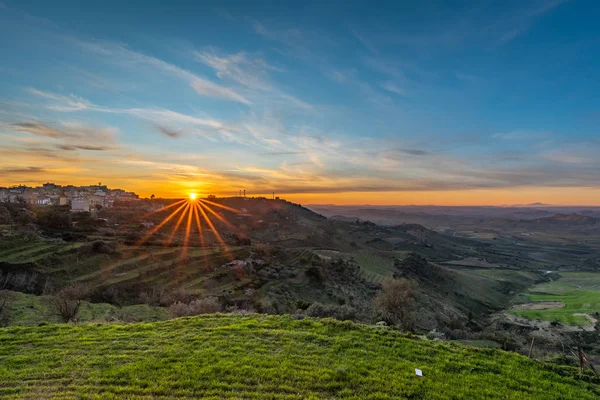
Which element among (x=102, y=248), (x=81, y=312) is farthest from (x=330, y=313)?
(x=102, y=248)

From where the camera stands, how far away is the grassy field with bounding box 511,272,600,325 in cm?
7831

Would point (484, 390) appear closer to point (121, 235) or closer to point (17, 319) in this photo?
point (17, 319)

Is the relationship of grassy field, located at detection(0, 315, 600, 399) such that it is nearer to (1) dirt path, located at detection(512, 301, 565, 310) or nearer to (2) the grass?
(2) the grass

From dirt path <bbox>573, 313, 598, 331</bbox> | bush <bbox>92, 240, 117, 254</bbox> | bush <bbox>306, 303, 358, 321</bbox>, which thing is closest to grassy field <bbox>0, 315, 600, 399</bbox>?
bush <bbox>306, 303, 358, 321</bbox>

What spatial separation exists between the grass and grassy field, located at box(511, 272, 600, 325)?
8658cm

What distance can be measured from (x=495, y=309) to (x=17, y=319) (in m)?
100

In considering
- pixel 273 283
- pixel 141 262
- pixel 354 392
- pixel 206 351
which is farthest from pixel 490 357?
pixel 141 262

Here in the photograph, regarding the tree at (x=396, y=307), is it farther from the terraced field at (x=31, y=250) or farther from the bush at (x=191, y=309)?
the terraced field at (x=31, y=250)

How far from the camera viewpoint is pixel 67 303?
2553cm

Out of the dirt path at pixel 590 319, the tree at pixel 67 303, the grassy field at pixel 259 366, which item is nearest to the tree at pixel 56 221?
the tree at pixel 67 303

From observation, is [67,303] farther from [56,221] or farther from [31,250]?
[56,221]

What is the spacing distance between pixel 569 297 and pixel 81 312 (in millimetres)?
125414

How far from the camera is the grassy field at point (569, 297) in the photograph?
257 feet

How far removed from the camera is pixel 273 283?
56031 millimetres
